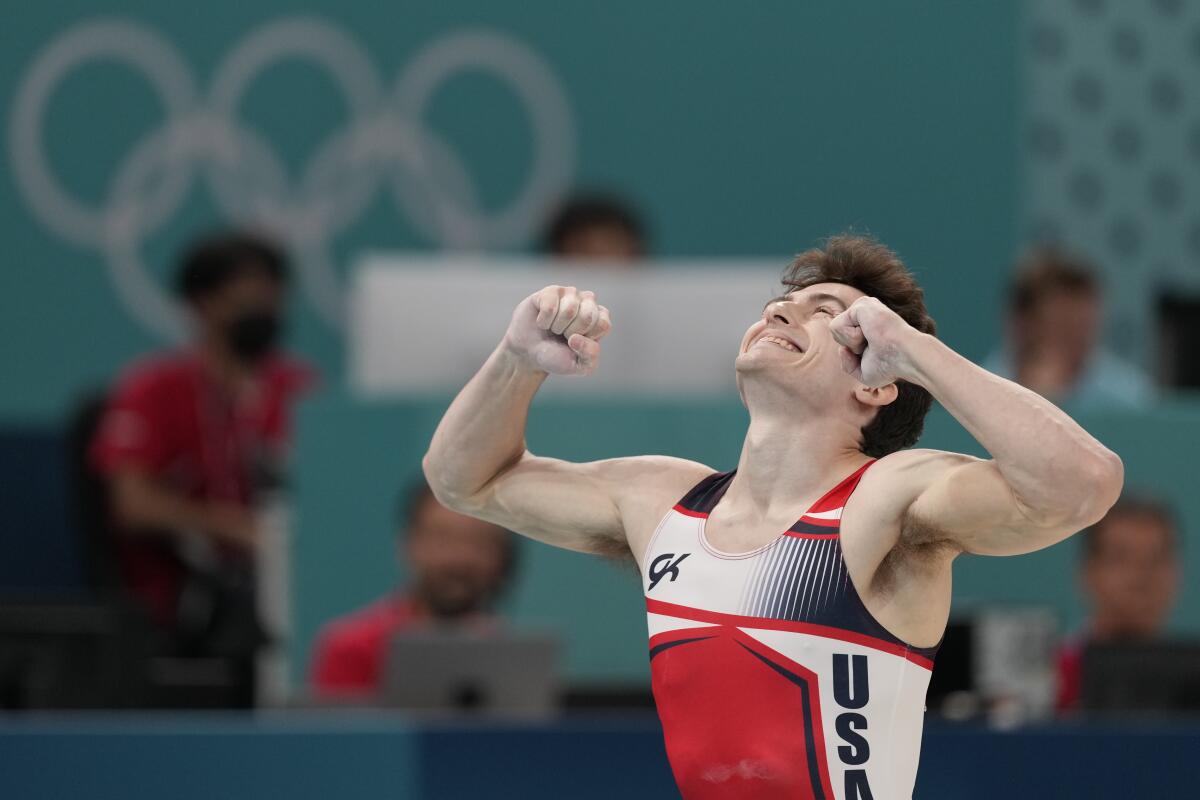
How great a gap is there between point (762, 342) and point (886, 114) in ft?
25.7

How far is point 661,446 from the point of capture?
6.22 m

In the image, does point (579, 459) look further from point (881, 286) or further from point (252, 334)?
point (881, 286)

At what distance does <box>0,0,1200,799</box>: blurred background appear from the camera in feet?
16.9

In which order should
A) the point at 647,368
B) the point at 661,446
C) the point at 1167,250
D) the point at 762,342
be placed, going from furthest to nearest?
the point at 1167,250 < the point at 647,368 < the point at 661,446 < the point at 762,342

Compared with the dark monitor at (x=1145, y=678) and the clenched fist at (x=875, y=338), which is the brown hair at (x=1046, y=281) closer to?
the dark monitor at (x=1145, y=678)

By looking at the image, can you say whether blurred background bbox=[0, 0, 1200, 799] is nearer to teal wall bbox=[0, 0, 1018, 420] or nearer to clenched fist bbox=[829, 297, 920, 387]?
teal wall bbox=[0, 0, 1018, 420]

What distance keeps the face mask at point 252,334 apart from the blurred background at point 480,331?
0.01 m

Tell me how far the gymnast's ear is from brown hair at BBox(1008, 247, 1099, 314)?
450 centimetres

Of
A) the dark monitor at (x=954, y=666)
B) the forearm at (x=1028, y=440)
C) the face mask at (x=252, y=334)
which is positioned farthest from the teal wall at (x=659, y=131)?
the forearm at (x=1028, y=440)

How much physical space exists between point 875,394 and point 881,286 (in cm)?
19

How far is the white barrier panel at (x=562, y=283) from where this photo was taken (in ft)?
21.3

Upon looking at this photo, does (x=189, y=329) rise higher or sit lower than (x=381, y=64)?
lower

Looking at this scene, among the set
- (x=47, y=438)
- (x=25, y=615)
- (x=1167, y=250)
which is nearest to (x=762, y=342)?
(x=25, y=615)

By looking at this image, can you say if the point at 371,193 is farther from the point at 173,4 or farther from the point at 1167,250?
the point at 1167,250
